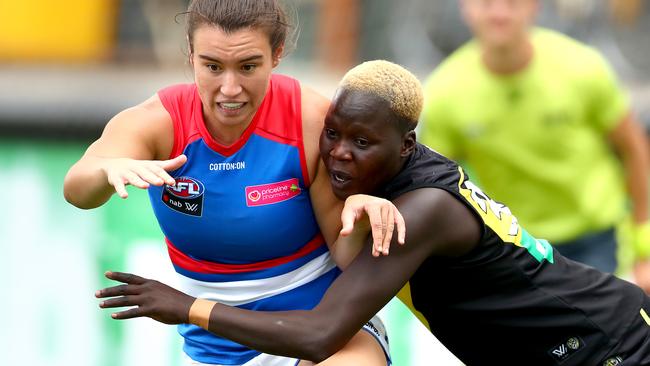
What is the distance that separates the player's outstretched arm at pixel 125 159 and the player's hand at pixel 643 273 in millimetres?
2698

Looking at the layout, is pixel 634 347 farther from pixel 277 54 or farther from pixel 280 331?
pixel 277 54

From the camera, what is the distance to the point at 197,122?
14.2 ft

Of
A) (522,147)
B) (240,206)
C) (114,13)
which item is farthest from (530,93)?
(114,13)

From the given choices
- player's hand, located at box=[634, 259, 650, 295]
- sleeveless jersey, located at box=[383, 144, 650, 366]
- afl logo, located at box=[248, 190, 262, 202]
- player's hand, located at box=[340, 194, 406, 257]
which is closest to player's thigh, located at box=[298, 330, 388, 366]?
sleeveless jersey, located at box=[383, 144, 650, 366]

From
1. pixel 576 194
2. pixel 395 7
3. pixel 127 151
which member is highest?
pixel 395 7

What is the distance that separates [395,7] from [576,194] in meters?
3.83

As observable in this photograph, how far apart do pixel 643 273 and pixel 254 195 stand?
2.48 meters

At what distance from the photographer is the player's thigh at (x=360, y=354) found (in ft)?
13.9

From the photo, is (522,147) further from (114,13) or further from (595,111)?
(114,13)

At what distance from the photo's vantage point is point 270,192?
14.3 feet

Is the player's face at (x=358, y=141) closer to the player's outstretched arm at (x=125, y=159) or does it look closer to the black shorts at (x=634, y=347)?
the player's outstretched arm at (x=125, y=159)

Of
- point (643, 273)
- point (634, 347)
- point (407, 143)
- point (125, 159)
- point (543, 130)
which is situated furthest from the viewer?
point (543, 130)

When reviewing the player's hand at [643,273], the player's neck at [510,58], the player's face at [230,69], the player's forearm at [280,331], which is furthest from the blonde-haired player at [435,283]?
the player's neck at [510,58]

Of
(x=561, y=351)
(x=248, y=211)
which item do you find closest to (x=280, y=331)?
(x=248, y=211)
